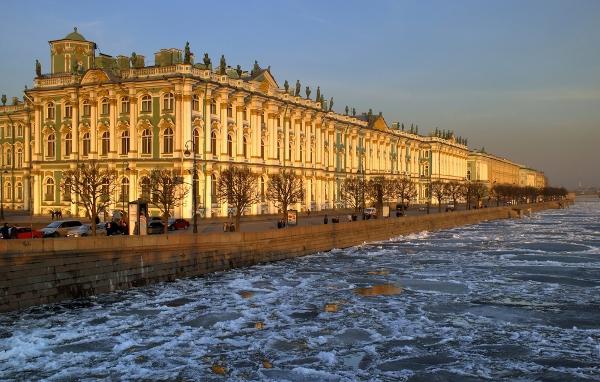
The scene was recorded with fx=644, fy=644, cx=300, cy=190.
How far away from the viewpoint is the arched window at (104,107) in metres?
61.0

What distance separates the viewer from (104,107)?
61.3 meters

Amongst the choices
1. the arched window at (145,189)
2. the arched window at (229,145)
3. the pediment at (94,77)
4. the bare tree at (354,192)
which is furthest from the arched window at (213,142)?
the bare tree at (354,192)

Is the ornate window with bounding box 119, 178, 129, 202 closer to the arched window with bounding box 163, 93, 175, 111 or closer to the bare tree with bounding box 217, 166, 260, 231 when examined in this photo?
the arched window with bounding box 163, 93, 175, 111

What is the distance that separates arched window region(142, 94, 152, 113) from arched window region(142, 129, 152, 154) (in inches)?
75.3

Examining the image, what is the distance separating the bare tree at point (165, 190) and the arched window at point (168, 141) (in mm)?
3129

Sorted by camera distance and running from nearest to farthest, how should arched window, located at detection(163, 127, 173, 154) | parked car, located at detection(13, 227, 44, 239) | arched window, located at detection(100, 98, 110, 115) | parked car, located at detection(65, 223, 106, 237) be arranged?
parked car, located at detection(13, 227, 44, 239), parked car, located at detection(65, 223, 106, 237), arched window, located at detection(163, 127, 173, 154), arched window, located at detection(100, 98, 110, 115)

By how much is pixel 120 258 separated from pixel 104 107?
119ft

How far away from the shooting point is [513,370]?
16938mm

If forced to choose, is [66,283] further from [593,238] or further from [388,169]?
[388,169]

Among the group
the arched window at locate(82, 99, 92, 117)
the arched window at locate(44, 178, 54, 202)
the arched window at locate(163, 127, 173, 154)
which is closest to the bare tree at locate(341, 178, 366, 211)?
the arched window at locate(163, 127, 173, 154)

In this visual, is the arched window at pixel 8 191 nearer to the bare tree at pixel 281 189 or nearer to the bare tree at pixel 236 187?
the bare tree at pixel 236 187

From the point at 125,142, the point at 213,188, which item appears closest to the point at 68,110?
the point at 125,142

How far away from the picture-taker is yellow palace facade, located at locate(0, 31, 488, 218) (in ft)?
190

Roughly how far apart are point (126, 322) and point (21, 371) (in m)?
5.61
